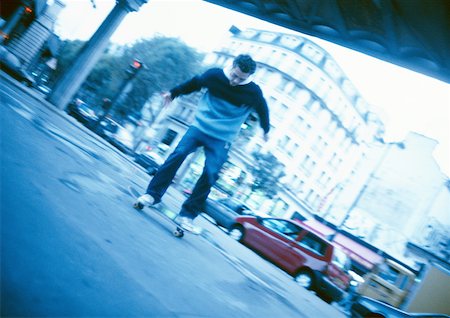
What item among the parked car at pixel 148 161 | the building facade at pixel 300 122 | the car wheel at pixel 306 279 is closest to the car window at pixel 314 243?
the car wheel at pixel 306 279

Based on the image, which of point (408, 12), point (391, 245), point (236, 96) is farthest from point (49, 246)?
point (391, 245)

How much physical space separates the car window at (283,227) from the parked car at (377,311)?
252 centimetres

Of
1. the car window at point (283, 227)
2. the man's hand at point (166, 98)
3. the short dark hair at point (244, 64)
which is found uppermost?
the short dark hair at point (244, 64)

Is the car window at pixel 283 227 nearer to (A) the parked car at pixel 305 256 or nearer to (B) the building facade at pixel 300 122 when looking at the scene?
(A) the parked car at pixel 305 256

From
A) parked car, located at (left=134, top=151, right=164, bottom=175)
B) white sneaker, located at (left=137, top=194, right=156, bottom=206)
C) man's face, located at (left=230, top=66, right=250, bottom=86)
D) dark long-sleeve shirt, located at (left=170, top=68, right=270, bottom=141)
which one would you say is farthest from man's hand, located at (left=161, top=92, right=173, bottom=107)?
parked car, located at (left=134, top=151, right=164, bottom=175)

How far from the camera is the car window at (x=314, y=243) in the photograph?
31.2 feet

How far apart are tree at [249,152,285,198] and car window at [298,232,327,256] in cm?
2074

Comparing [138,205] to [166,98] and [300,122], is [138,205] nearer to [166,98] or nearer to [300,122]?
[166,98]

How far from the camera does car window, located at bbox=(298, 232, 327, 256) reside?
375 inches

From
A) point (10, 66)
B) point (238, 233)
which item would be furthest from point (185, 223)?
point (10, 66)

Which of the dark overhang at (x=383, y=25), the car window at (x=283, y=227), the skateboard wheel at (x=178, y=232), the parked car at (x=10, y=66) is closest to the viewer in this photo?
the skateboard wheel at (x=178, y=232)

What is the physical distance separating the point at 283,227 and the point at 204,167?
753 cm

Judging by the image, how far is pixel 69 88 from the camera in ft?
43.0

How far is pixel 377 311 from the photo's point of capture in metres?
7.75
